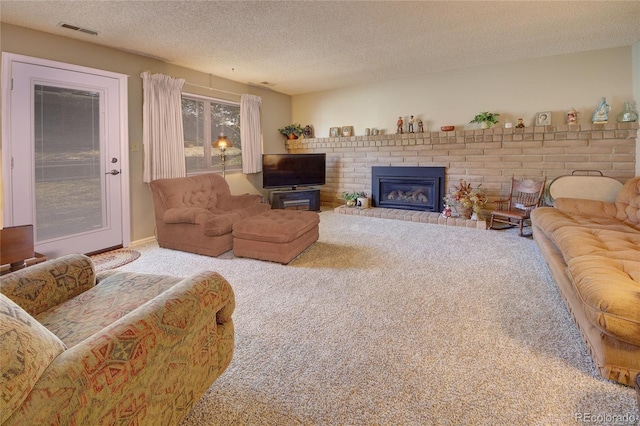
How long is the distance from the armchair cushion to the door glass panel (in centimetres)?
325

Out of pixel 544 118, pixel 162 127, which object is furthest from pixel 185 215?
pixel 544 118

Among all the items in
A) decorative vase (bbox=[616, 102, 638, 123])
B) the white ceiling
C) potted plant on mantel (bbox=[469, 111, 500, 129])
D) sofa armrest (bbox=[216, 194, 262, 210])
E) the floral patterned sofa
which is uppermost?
the white ceiling

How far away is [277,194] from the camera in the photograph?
5969 mm

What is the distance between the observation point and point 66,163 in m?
3.53

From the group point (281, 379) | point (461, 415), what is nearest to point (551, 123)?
point (461, 415)

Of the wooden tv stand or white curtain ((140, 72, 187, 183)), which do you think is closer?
white curtain ((140, 72, 187, 183))

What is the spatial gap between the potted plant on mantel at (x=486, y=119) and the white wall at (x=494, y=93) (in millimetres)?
132

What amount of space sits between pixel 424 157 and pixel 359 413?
4.92 m

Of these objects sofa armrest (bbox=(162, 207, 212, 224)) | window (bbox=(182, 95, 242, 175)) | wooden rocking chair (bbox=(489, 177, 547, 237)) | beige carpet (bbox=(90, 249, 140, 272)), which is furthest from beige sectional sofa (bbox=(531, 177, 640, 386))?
window (bbox=(182, 95, 242, 175))

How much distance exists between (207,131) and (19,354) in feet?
16.2

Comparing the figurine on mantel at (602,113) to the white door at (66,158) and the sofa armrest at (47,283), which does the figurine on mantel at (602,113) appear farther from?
the white door at (66,158)

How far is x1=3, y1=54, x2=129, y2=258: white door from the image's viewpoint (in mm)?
3188

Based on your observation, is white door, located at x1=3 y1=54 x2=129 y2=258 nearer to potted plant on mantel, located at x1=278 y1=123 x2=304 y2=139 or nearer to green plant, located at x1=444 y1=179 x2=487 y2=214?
potted plant on mantel, located at x1=278 y1=123 x2=304 y2=139

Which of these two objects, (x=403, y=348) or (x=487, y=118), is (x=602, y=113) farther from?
(x=403, y=348)
